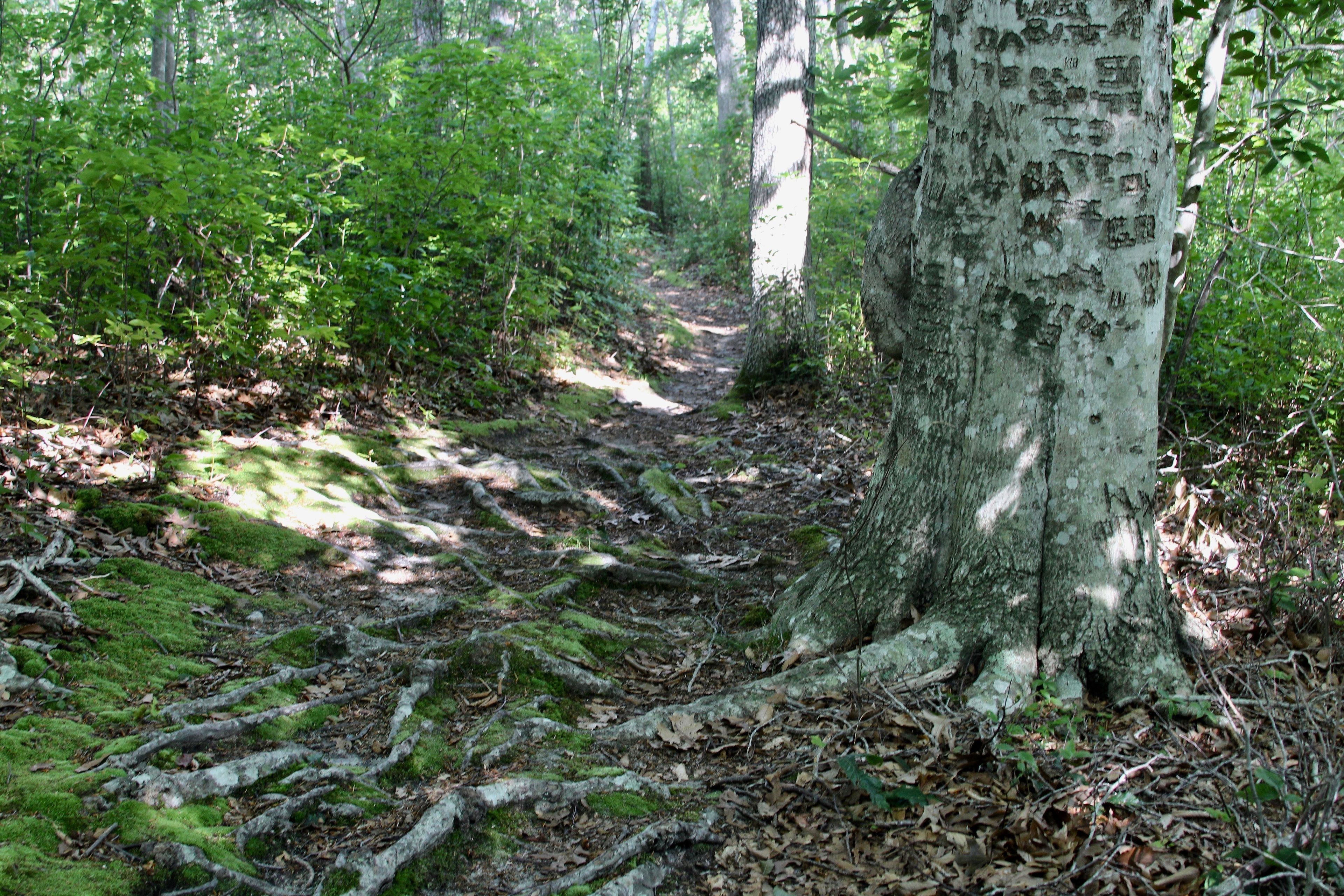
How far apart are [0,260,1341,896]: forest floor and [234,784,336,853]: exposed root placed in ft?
0.04

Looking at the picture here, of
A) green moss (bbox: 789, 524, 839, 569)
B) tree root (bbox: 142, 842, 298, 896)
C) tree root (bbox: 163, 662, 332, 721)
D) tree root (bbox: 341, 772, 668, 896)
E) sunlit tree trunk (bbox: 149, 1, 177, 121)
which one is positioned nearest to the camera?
tree root (bbox: 142, 842, 298, 896)

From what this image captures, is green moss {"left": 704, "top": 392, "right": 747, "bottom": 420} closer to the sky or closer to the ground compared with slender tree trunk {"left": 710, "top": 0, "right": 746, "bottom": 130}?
closer to the ground

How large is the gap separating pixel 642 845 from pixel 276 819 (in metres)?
1.19

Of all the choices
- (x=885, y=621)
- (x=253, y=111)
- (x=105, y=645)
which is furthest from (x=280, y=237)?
(x=885, y=621)

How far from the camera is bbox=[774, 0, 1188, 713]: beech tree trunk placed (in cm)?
326

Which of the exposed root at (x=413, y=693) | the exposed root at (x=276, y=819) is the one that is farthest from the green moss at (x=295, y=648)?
the exposed root at (x=276, y=819)

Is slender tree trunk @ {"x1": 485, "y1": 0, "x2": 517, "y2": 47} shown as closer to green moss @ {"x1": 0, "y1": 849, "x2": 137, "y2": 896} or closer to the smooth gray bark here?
the smooth gray bark

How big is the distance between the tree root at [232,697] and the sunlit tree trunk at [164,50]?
893cm

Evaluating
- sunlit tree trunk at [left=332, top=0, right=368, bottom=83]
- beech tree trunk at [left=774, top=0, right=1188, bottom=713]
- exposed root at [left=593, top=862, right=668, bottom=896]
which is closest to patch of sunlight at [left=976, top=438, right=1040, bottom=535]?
beech tree trunk at [left=774, top=0, right=1188, bottom=713]

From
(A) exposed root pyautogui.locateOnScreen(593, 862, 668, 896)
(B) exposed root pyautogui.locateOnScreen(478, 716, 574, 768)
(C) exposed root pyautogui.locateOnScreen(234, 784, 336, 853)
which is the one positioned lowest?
(B) exposed root pyautogui.locateOnScreen(478, 716, 574, 768)

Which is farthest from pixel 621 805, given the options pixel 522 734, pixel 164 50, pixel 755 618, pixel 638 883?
pixel 164 50

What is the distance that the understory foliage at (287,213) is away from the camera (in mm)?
5957

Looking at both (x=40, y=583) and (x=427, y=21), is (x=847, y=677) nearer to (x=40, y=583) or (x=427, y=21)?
(x=40, y=583)

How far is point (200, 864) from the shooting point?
2363 millimetres
